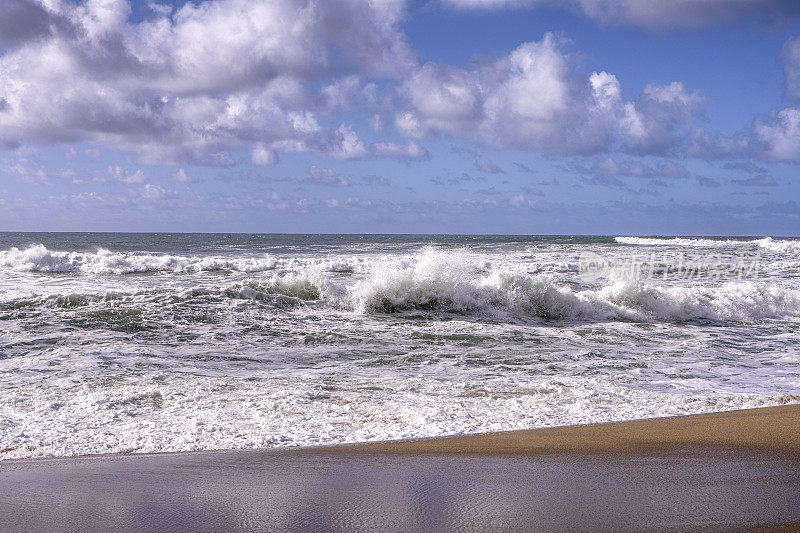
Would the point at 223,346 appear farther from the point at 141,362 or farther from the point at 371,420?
the point at 371,420

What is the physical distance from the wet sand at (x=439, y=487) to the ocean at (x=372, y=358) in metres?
0.48

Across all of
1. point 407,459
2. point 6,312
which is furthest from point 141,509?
point 6,312

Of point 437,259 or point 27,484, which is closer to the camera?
point 27,484

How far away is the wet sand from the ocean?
18.8 inches

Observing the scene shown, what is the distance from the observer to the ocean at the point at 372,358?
5.06 m

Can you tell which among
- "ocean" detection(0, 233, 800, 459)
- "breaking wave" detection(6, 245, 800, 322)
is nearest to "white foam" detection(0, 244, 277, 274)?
"ocean" detection(0, 233, 800, 459)

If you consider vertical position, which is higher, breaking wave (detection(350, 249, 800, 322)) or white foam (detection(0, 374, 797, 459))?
breaking wave (detection(350, 249, 800, 322))

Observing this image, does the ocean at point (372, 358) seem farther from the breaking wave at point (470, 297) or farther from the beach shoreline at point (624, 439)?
the beach shoreline at point (624, 439)

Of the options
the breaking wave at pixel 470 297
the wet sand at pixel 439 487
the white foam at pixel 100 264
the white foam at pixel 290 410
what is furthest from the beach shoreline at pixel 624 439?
the white foam at pixel 100 264

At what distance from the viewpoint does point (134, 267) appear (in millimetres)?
23875

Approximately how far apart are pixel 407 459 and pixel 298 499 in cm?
97

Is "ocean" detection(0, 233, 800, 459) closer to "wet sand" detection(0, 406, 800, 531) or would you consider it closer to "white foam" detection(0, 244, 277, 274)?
"wet sand" detection(0, 406, 800, 531)

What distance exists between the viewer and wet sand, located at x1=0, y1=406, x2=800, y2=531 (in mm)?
2920

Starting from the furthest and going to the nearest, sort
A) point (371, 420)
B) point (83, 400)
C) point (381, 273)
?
1. point (381, 273)
2. point (83, 400)
3. point (371, 420)
